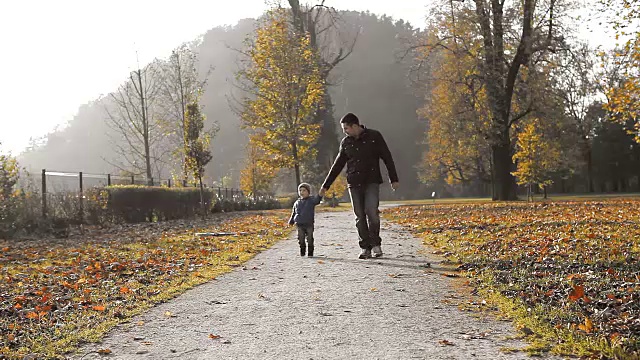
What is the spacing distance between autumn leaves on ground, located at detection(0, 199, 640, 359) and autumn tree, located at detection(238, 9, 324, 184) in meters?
16.7

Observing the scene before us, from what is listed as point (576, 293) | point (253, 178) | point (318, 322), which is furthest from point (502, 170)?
point (318, 322)

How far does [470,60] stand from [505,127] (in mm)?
4137

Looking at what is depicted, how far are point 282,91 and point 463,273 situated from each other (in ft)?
79.9

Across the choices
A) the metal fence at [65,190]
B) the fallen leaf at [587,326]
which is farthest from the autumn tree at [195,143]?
the fallen leaf at [587,326]

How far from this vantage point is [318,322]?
552cm

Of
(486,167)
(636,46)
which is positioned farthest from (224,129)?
(636,46)

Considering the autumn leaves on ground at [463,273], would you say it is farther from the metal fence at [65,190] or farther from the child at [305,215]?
the metal fence at [65,190]

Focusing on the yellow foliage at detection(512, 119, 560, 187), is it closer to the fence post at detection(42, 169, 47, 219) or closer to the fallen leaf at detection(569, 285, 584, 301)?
the fence post at detection(42, 169, 47, 219)

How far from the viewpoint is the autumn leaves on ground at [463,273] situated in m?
5.00

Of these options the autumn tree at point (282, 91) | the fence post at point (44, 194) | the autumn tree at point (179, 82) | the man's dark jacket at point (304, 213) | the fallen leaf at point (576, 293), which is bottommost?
the fallen leaf at point (576, 293)

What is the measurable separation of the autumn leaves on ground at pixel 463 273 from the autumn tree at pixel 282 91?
16.7 meters

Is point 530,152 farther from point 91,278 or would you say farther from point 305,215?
point 91,278

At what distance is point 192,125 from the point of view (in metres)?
25.8

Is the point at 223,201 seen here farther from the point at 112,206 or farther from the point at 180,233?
the point at 180,233
